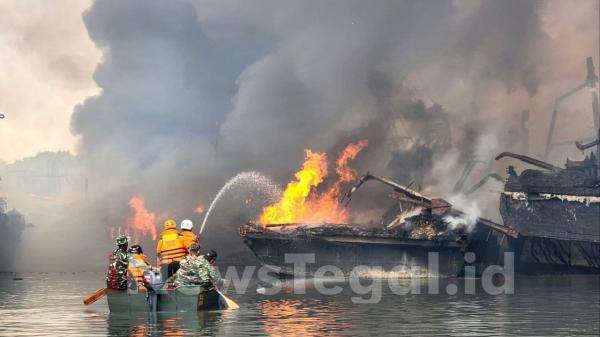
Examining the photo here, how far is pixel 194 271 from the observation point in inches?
1565

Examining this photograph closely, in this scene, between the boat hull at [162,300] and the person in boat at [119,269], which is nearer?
the person in boat at [119,269]

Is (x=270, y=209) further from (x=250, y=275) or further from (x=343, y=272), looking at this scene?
(x=343, y=272)

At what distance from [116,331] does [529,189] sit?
48978 mm

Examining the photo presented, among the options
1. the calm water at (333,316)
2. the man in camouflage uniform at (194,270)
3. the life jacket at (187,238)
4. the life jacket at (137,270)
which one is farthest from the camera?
the life jacket at (187,238)

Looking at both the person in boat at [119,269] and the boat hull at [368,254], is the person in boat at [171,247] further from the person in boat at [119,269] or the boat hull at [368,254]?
the boat hull at [368,254]

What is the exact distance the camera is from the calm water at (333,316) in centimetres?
3597

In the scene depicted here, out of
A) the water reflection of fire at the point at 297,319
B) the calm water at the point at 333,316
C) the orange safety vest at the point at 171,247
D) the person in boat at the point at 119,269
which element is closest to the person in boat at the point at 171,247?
the orange safety vest at the point at 171,247

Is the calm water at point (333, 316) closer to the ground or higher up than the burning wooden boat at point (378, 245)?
closer to the ground

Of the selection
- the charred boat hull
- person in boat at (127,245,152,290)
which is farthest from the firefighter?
the charred boat hull

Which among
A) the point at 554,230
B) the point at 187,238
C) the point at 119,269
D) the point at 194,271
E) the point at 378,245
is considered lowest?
the point at 194,271

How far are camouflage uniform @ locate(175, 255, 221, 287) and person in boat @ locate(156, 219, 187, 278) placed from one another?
132cm

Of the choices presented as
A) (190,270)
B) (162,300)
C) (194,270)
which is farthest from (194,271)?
(162,300)

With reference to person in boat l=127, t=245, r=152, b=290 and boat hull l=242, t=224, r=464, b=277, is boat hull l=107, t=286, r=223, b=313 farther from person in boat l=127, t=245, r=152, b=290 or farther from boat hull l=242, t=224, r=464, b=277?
boat hull l=242, t=224, r=464, b=277

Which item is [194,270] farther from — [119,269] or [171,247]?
[119,269]
